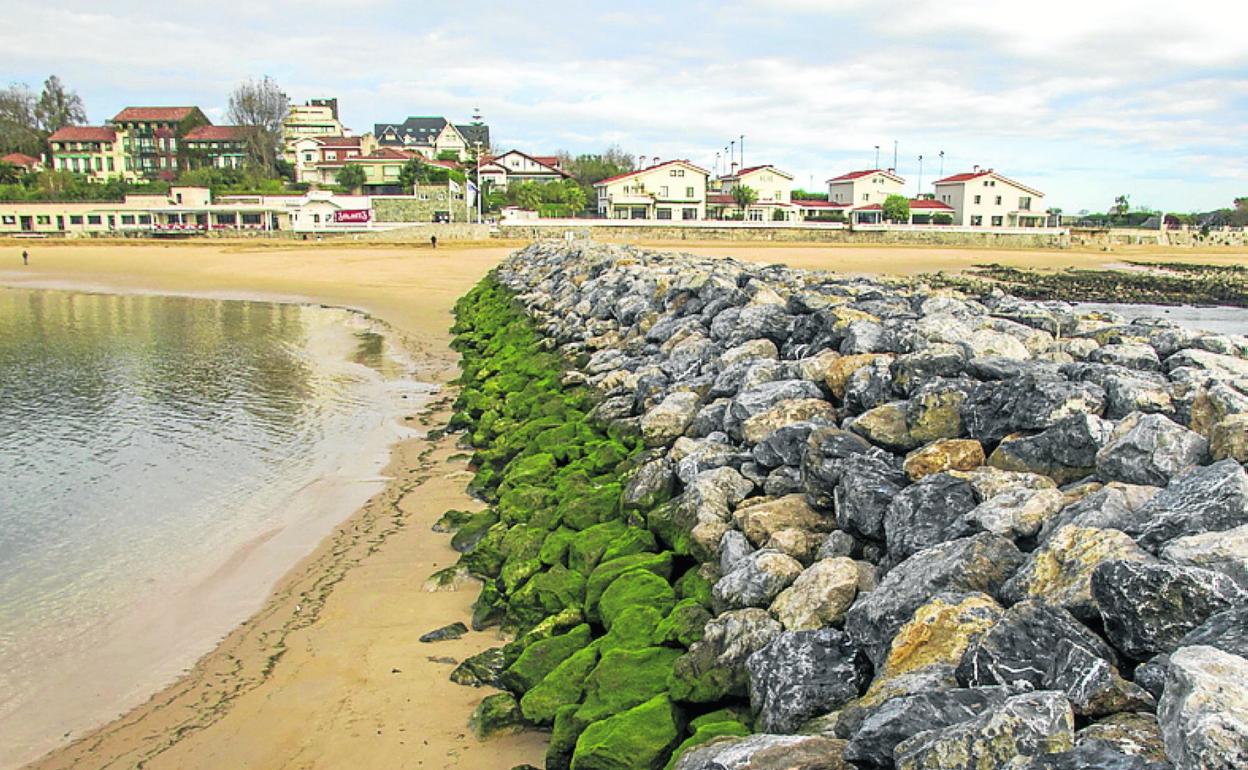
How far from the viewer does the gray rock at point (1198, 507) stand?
3953 millimetres

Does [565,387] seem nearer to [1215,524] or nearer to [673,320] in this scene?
[673,320]

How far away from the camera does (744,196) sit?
7638cm

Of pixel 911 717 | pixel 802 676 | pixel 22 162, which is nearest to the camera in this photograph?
pixel 911 717

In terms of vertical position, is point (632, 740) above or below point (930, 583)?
below

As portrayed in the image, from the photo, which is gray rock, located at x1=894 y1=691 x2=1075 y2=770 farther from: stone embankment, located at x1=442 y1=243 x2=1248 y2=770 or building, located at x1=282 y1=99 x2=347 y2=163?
building, located at x1=282 y1=99 x2=347 y2=163

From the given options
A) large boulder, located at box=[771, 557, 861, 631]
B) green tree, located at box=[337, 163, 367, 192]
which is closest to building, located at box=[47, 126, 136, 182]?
green tree, located at box=[337, 163, 367, 192]

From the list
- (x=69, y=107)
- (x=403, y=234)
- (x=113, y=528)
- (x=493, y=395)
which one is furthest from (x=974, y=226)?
(x=69, y=107)

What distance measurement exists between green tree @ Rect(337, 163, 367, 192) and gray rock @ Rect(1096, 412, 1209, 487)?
2985 inches

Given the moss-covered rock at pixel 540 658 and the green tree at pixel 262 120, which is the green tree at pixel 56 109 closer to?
the green tree at pixel 262 120

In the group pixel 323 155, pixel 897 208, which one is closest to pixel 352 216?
pixel 323 155

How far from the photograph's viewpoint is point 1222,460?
175 inches

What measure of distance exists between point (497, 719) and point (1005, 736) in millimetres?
3318

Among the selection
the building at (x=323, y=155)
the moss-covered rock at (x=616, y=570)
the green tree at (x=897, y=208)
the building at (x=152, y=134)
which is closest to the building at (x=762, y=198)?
the green tree at (x=897, y=208)

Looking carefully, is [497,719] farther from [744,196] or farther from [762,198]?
[762,198]
